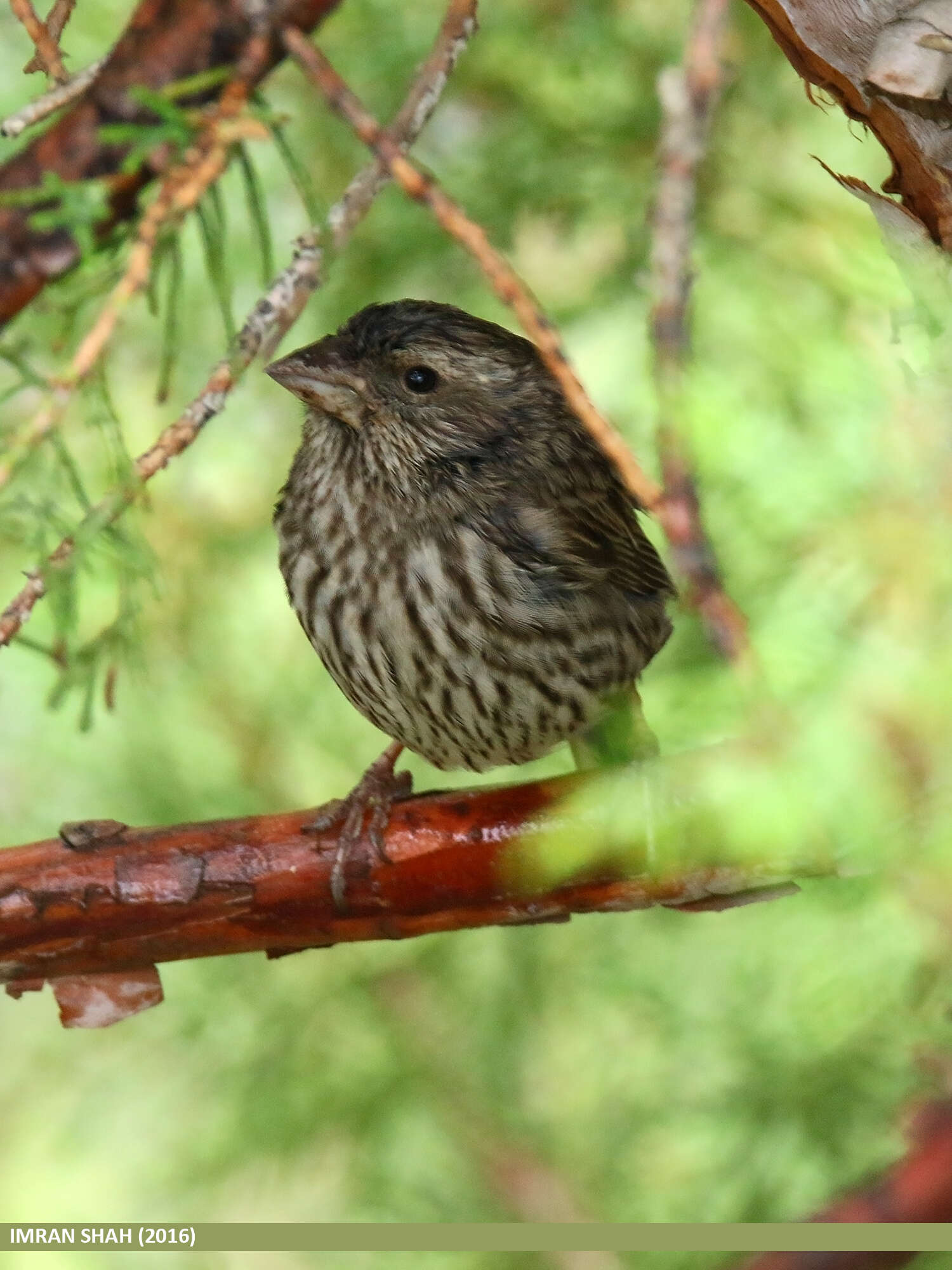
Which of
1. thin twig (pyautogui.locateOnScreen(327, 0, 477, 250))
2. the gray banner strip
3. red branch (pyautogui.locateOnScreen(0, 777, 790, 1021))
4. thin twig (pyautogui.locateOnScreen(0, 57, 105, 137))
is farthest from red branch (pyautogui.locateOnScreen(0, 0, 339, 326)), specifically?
the gray banner strip

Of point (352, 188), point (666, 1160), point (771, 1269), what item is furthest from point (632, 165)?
point (771, 1269)

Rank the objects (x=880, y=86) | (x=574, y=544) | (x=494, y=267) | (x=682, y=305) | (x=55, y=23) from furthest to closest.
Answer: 1. (x=574, y=544)
2. (x=55, y=23)
3. (x=880, y=86)
4. (x=494, y=267)
5. (x=682, y=305)

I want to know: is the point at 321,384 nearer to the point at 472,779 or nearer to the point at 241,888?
Result: the point at 241,888

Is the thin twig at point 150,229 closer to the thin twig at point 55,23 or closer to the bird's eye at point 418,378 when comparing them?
the thin twig at point 55,23

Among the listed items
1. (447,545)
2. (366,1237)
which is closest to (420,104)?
(447,545)

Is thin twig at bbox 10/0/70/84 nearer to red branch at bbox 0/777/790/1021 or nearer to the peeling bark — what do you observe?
the peeling bark

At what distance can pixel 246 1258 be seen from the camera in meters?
4.15

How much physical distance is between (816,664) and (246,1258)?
3.48 metres

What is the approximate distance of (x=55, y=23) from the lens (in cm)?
201

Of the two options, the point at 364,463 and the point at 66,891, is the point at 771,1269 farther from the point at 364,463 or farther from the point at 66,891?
the point at 364,463

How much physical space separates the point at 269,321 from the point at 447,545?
2.49 feet

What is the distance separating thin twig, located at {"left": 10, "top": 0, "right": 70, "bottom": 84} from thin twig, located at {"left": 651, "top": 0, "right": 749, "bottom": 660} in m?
0.90

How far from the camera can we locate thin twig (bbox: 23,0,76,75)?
6.35 ft

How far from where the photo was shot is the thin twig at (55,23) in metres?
1.94
